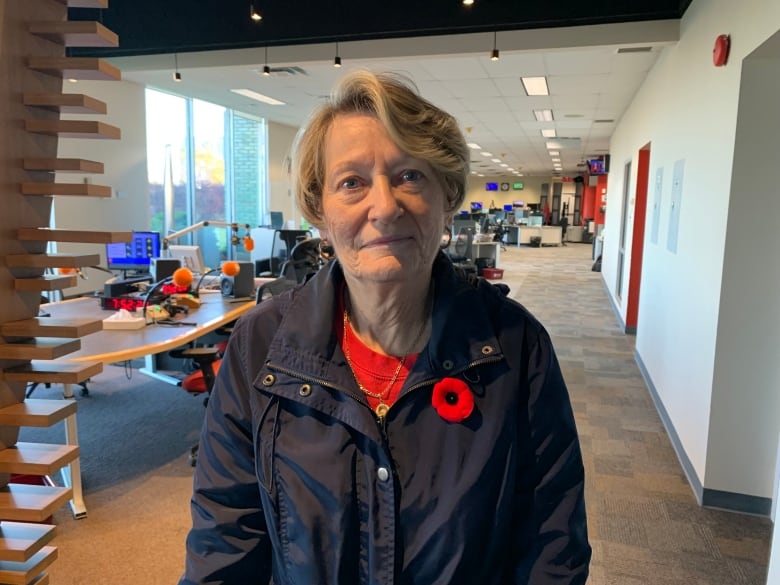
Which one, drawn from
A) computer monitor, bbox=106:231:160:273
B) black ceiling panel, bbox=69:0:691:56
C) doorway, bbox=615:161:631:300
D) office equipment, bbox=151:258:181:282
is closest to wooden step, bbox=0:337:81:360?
office equipment, bbox=151:258:181:282

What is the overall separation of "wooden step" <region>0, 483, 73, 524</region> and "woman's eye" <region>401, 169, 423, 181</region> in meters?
0.81

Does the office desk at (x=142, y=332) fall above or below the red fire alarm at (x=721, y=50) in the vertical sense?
below

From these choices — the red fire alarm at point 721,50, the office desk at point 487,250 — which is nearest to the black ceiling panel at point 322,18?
the red fire alarm at point 721,50

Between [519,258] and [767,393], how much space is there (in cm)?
1482

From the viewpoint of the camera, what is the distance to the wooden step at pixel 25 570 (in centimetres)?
97

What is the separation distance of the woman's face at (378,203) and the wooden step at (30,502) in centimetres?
66

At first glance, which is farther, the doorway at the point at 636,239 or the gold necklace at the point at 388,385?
the doorway at the point at 636,239

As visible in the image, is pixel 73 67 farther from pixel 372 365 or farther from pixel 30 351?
pixel 372 365

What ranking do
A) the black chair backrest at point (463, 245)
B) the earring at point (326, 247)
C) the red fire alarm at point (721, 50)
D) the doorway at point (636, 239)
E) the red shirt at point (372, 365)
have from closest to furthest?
the red shirt at point (372, 365) < the earring at point (326, 247) < the red fire alarm at point (721, 50) < the doorway at point (636, 239) < the black chair backrest at point (463, 245)

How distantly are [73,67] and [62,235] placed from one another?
0.30 m

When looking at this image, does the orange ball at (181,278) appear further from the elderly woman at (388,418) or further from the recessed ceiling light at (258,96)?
the recessed ceiling light at (258,96)

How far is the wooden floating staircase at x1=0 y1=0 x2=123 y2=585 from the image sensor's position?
971 millimetres

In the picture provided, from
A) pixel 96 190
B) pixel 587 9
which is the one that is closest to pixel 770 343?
pixel 96 190

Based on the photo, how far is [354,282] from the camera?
111cm
